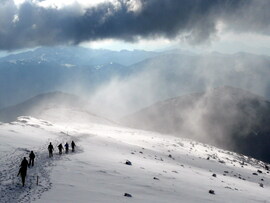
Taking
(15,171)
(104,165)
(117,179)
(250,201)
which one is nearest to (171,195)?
(117,179)

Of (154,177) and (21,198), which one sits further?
(154,177)

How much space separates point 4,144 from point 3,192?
22436mm

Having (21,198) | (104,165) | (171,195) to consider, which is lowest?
(21,198)

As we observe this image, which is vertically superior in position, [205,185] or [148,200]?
[205,185]

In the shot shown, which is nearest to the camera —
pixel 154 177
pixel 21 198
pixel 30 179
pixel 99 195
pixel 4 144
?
pixel 21 198

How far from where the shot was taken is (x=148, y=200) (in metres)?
26.4

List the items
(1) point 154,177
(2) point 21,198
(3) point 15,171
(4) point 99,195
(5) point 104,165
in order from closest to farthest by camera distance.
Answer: (2) point 21,198 < (4) point 99,195 < (3) point 15,171 < (1) point 154,177 < (5) point 104,165

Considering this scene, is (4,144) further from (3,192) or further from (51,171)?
(3,192)

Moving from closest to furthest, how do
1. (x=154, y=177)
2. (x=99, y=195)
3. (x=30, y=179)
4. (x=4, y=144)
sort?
(x=99, y=195)
(x=30, y=179)
(x=154, y=177)
(x=4, y=144)

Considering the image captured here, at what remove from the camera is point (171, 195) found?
29.3 meters

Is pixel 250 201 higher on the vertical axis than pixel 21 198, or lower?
higher

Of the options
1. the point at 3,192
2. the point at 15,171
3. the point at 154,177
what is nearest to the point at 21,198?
the point at 3,192

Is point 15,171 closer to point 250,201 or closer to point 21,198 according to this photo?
point 21,198

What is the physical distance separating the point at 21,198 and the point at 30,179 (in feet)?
19.6
